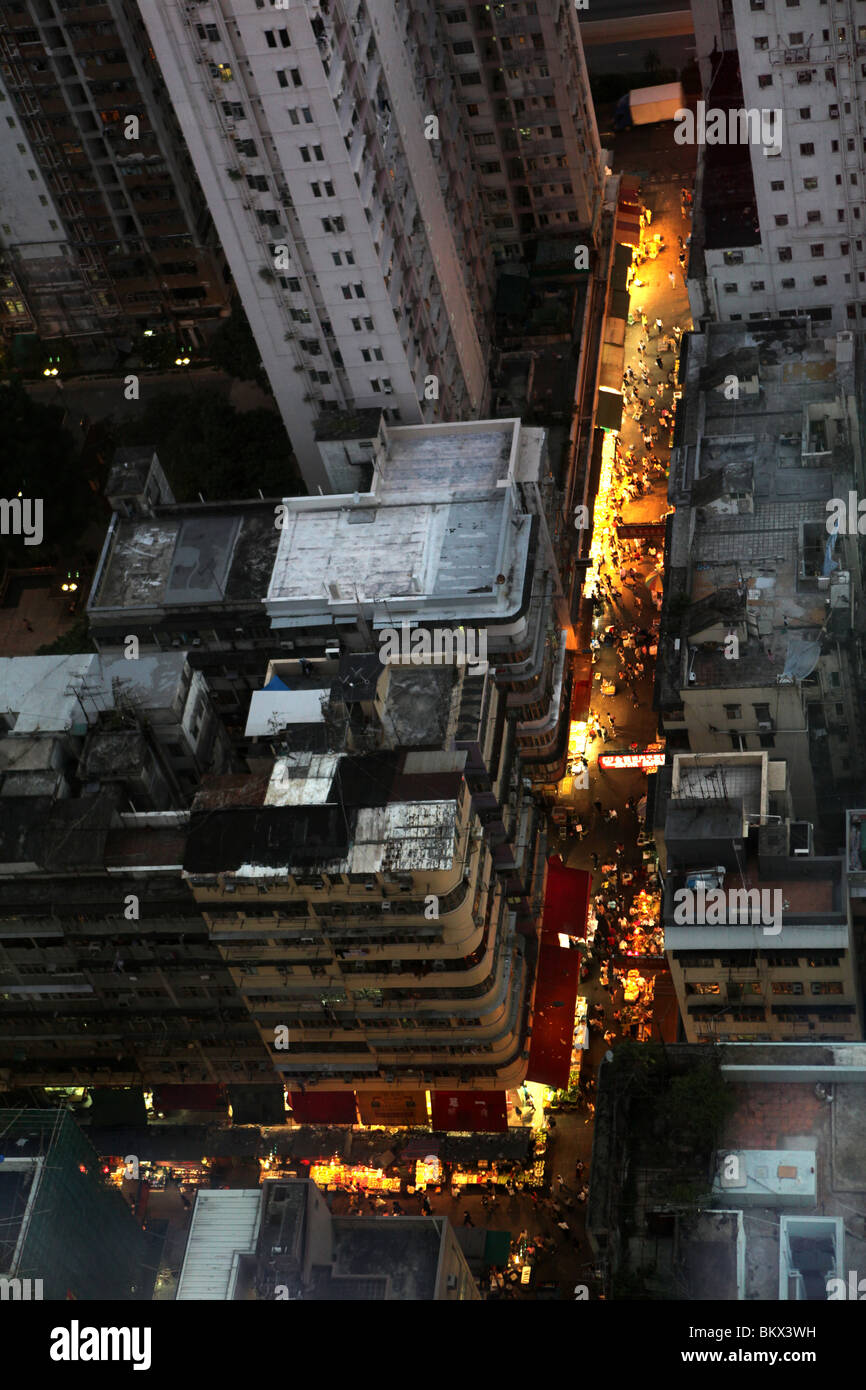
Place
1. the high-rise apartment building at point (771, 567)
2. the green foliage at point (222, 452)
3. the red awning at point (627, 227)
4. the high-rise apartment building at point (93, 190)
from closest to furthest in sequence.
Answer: the high-rise apartment building at point (771, 567) < the green foliage at point (222, 452) < the high-rise apartment building at point (93, 190) < the red awning at point (627, 227)

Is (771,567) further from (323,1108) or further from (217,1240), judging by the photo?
(217,1240)

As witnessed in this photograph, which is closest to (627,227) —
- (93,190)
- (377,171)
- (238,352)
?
(238,352)

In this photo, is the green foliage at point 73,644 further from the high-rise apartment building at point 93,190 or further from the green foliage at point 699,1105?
the green foliage at point 699,1105

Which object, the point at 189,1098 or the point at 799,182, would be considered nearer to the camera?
the point at 189,1098

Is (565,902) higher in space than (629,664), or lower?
lower

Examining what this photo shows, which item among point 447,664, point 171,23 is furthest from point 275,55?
point 447,664

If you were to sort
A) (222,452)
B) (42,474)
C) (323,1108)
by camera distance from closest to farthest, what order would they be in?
(323,1108)
(222,452)
(42,474)

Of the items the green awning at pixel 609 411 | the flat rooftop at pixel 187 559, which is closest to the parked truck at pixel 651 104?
the green awning at pixel 609 411
